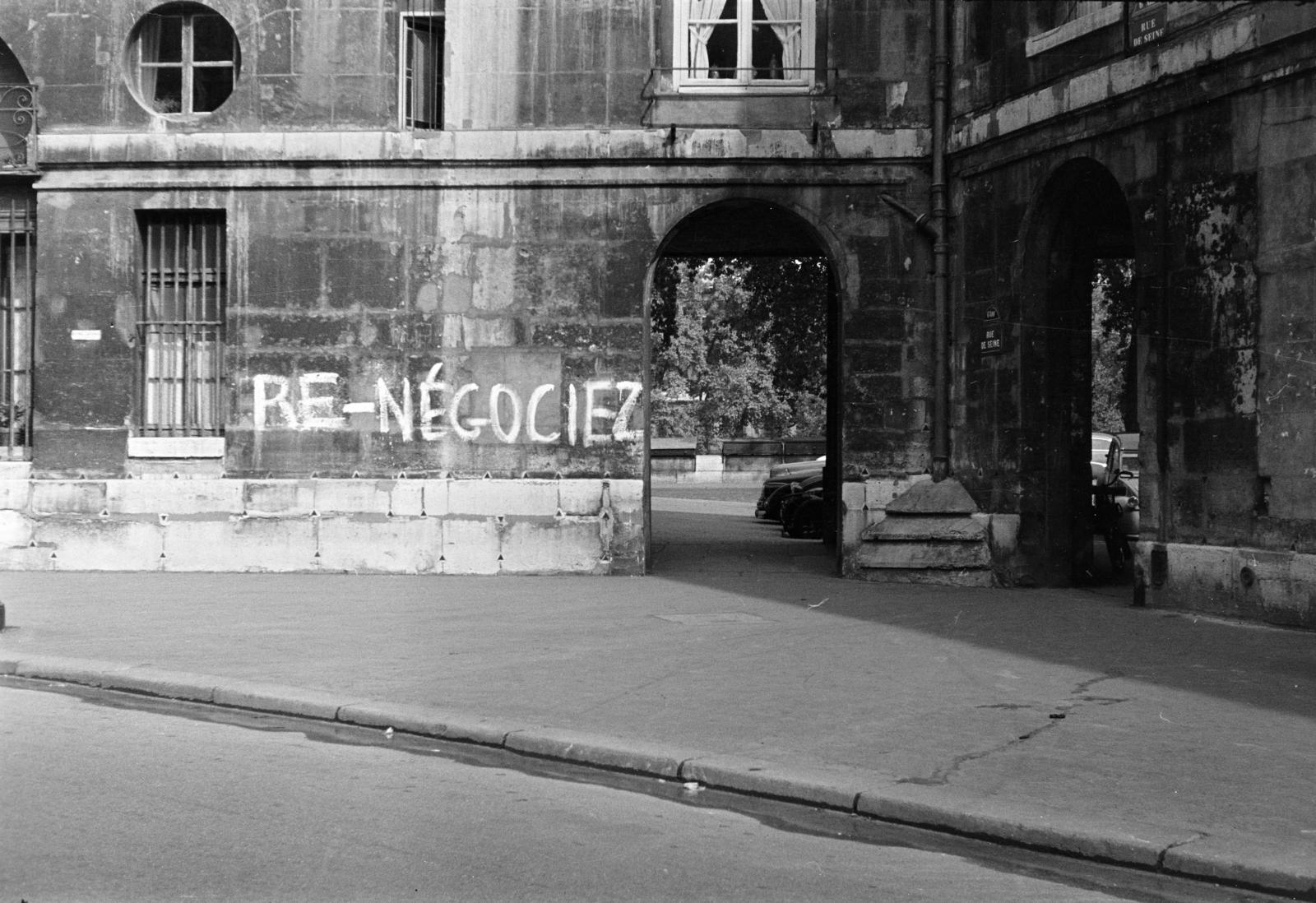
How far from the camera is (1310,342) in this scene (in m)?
13.1

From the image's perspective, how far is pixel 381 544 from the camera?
18078mm

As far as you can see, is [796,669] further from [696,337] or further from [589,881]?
[696,337]

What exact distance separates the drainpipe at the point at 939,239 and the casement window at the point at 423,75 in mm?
5798

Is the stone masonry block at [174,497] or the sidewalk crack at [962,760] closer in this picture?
the sidewalk crack at [962,760]

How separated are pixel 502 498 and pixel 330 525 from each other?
201 centimetres

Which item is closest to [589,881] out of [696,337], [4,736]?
[4,736]

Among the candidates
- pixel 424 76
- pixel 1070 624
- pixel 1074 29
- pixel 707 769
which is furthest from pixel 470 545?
pixel 707 769

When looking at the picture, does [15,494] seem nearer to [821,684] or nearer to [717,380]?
[821,684]

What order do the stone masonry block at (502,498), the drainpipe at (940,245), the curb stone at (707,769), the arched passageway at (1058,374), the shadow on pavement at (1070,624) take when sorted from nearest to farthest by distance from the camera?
the curb stone at (707,769), the shadow on pavement at (1070,624), the arched passageway at (1058,374), the drainpipe at (940,245), the stone masonry block at (502,498)

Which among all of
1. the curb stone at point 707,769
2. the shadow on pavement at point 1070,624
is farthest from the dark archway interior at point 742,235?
the curb stone at point 707,769

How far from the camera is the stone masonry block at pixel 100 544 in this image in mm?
18219

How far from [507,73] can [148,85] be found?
434 centimetres

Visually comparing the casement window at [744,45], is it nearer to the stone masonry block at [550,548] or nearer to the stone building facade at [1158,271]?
the stone building facade at [1158,271]

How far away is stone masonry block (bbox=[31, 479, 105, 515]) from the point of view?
717 inches
